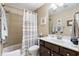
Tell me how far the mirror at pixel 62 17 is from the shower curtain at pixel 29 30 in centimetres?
29

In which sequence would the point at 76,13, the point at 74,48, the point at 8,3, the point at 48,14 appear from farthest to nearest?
the point at 48,14 < the point at 8,3 < the point at 76,13 < the point at 74,48

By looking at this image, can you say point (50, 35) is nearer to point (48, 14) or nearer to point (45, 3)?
point (48, 14)

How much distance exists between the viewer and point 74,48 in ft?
4.63

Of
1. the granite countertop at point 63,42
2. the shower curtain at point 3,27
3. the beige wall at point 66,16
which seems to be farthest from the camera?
the shower curtain at point 3,27

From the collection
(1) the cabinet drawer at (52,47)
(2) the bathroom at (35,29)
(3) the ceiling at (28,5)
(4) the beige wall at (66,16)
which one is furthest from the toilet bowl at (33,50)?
(3) the ceiling at (28,5)

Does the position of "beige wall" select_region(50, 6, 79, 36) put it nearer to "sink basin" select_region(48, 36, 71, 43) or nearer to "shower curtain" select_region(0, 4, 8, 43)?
"sink basin" select_region(48, 36, 71, 43)

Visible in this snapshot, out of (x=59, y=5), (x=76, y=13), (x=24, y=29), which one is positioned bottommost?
(x=24, y=29)

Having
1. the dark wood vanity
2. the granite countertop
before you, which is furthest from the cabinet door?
the granite countertop

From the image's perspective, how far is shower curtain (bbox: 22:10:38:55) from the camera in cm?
177

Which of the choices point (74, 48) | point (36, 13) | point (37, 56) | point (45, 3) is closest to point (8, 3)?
point (36, 13)

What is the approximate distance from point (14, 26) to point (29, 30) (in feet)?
0.85

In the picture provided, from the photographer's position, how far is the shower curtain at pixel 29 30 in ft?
5.82

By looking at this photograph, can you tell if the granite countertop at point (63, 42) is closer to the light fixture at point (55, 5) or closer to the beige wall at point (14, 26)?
the beige wall at point (14, 26)

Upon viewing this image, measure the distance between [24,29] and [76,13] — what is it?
0.88m
